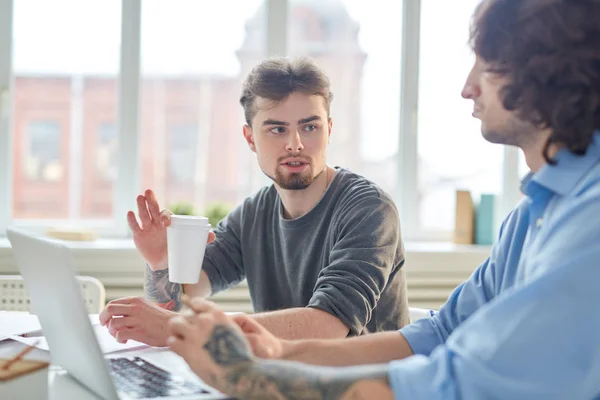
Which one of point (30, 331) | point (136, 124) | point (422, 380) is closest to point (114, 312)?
point (30, 331)

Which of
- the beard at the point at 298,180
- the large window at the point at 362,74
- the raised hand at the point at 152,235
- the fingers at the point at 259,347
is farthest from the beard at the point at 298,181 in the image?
the large window at the point at 362,74

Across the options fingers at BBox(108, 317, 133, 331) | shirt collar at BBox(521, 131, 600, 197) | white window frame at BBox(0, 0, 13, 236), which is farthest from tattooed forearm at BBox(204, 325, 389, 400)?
white window frame at BBox(0, 0, 13, 236)

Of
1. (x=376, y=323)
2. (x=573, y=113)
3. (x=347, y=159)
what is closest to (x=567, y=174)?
(x=573, y=113)

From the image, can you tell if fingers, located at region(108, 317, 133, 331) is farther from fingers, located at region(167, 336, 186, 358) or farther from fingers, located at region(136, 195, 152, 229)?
fingers, located at region(167, 336, 186, 358)

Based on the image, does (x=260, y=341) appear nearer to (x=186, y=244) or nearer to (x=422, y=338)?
(x=422, y=338)

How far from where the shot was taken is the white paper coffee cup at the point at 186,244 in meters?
1.60

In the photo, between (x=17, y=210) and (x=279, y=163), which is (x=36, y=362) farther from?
(x=17, y=210)

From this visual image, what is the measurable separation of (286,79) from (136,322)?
30.3 inches

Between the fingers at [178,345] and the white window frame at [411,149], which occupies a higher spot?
the white window frame at [411,149]

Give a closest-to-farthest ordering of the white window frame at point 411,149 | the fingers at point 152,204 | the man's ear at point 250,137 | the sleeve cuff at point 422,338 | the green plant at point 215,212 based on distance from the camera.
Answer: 1. the sleeve cuff at point 422,338
2. the fingers at point 152,204
3. the man's ear at point 250,137
4. the green plant at point 215,212
5. the white window frame at point 411,149

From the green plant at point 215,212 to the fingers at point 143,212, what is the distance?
120cm

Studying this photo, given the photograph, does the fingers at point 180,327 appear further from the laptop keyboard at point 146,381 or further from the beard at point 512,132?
the beard at point 512,132

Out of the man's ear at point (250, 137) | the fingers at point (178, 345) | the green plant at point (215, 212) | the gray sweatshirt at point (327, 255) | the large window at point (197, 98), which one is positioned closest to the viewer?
the fingers at point (178, 345)

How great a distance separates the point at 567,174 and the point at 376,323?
927mm
